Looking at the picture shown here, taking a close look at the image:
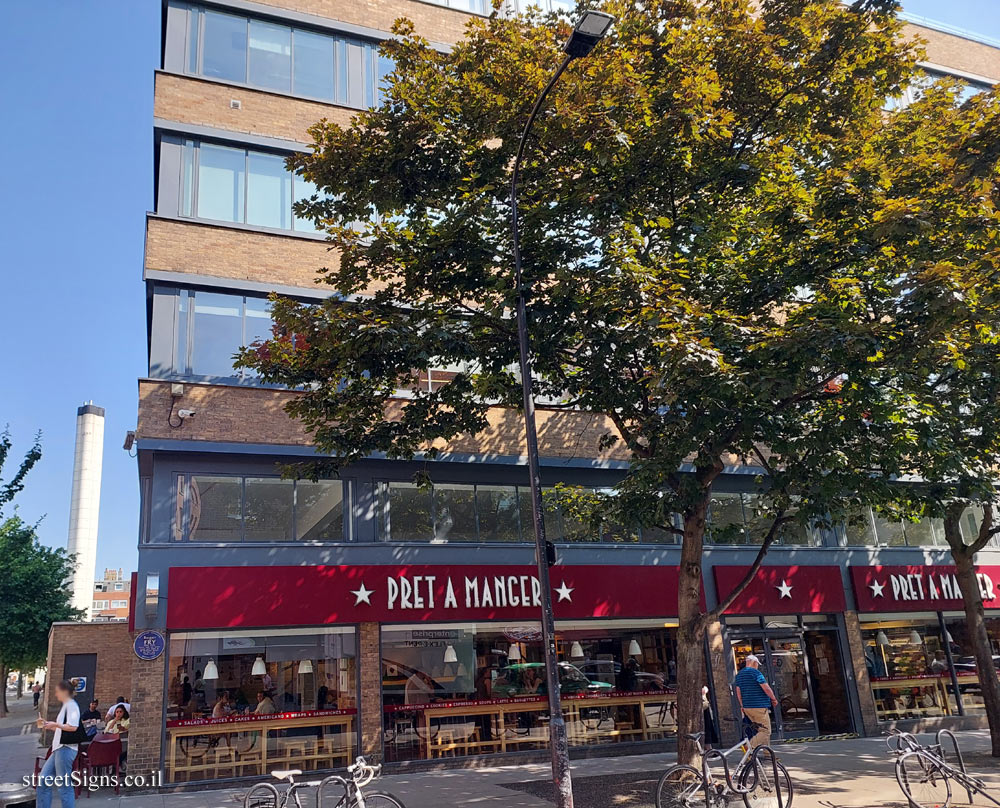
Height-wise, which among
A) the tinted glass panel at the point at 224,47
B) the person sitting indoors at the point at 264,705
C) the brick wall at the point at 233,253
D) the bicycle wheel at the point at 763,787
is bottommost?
the bicycle wheel at the point at 763,787

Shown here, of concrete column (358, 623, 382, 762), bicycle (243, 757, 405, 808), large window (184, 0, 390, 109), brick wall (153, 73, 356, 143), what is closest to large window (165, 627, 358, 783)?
concrete column (358, 623, 382, 762)

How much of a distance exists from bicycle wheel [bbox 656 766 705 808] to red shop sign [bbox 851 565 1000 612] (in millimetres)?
11964

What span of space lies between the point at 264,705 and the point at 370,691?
1.92 m

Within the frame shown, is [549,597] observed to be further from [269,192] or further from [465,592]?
[269,192]

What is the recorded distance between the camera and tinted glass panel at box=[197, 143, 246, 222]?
17469 millimetres

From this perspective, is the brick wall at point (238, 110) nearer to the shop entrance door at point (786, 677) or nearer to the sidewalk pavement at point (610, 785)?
the sidewalk pavement at point (610, 785)

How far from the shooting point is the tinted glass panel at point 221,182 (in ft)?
57.3

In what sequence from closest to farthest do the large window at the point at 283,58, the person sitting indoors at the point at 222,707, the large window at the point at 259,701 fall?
1. the large window at the point at 259,701
2. the person sitting indoors at the point at 222,707
3. the large window at the point at 283,58

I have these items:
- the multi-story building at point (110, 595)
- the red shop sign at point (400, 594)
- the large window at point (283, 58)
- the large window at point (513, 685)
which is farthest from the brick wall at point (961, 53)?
the multi-story building at point (110, 595)

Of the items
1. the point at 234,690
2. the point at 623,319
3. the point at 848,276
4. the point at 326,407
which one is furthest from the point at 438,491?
the point at 848,276

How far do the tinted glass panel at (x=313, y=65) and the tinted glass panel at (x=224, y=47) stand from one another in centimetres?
126

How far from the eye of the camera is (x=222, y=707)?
1447 centimetres

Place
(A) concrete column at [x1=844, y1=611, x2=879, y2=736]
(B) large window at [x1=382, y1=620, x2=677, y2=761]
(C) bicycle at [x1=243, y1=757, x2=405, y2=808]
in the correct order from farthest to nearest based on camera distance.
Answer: (A) concrete column at [x1=844, y1=611, x2=879, y2=736]
(B) large window at [x1=382, y1=620, x2=677, y2=761]
(C) bicycle at [x1=243, y1=757, x2=405, y2=808]

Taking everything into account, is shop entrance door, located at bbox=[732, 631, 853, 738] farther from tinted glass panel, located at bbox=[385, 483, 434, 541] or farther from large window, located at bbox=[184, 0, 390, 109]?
large window, located at bbox=[184, 0, 390, 109]
